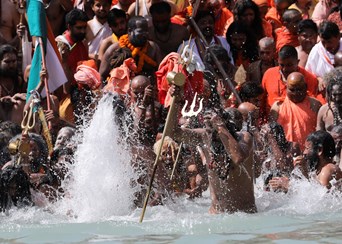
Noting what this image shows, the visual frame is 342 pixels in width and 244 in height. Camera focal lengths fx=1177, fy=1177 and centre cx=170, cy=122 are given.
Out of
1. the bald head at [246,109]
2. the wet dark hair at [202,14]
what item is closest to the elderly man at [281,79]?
the bald head at [246,109]

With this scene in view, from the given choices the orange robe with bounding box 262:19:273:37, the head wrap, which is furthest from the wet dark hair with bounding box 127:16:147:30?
the orange robe with bounding box 262:19:273:37

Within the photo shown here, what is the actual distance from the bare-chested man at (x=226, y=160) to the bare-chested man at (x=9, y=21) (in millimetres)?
4648

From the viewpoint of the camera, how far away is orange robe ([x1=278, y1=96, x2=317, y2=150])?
42.3 feet

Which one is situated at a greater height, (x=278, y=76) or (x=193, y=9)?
(x=193, y=9)

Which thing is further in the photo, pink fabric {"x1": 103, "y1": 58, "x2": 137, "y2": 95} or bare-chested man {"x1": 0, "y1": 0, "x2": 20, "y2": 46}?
bare-chested man {"x1": 0, "y1": 0, "x2": 20, "y2": 46}

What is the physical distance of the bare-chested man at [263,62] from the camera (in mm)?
13750

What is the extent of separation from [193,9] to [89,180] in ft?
11.7

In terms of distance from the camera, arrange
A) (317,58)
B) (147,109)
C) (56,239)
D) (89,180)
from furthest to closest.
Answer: (317,58) → (147,109) → (89,180) → (56,239)

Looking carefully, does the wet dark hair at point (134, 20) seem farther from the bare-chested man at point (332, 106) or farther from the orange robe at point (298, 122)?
the bare-chested man at point (332, 106)

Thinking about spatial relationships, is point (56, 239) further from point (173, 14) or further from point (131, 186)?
point (173, 14)

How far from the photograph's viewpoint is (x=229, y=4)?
50.3 feet

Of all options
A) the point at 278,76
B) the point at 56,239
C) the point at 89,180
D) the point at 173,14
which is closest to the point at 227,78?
the point at 278,76

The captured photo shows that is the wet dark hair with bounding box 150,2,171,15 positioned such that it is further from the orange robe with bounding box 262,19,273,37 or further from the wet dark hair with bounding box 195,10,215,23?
the orange robe with bounding box 262,19,273,37

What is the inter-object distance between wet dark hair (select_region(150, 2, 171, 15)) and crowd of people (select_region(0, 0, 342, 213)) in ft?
0.06
